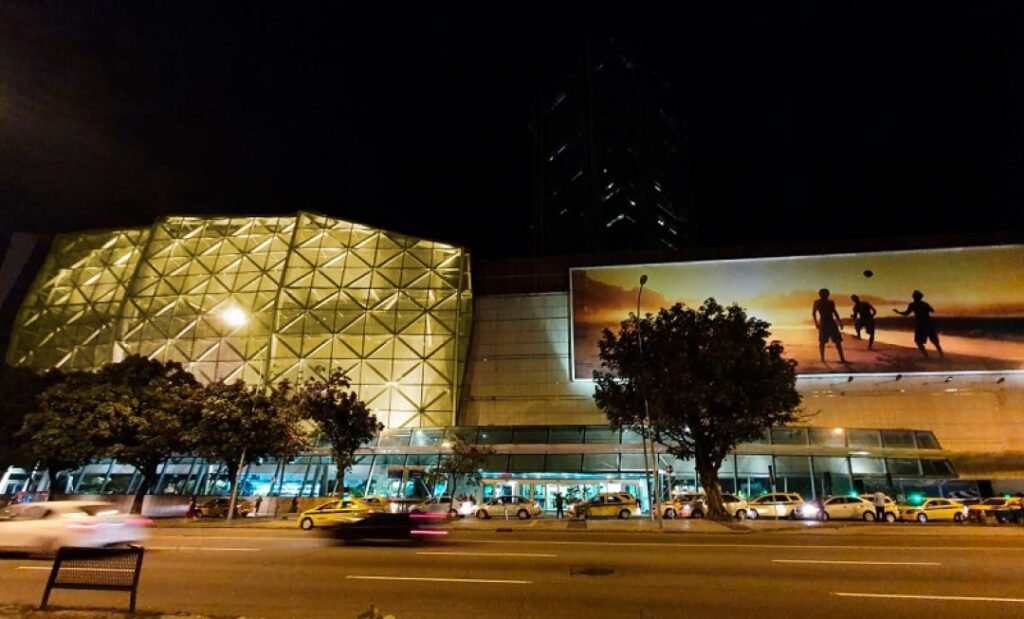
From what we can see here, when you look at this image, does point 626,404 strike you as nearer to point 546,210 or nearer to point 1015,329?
point 1015,329

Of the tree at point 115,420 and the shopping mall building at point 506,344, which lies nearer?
the tree at point 115,420

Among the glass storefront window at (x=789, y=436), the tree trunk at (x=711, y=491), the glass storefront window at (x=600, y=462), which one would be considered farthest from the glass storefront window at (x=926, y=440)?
the tree trunk at (x=711, y=491)

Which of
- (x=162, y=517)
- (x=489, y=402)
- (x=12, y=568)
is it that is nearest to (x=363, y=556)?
(x=12, y=568)

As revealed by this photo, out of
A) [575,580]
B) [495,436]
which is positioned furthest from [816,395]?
[575,580]

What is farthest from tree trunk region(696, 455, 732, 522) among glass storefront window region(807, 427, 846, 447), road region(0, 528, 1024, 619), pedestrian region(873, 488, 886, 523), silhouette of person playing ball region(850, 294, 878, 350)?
silhouette of person playing ball region(850, 294, 878, 350)

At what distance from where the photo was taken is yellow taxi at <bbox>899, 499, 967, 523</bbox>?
98.8 ft

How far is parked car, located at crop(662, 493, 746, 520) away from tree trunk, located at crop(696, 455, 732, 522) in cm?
467

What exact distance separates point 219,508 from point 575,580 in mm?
31983

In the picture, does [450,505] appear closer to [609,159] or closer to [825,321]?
[825,321]

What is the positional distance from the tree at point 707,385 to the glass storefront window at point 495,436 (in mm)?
16363

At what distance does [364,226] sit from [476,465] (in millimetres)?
28276

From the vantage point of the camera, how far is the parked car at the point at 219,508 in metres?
35.6

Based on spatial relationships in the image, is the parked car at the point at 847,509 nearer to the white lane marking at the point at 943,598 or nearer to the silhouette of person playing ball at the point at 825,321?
the silhouette of person playing ball at the point at 825,321

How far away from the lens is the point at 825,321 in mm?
48219
